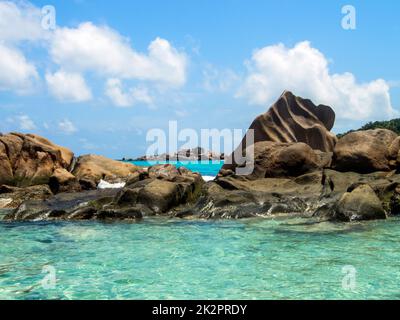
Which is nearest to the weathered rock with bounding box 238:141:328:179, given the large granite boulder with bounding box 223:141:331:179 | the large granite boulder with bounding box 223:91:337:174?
the large granite boulder with bounding box 223:141:331:179

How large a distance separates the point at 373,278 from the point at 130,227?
9376 mm

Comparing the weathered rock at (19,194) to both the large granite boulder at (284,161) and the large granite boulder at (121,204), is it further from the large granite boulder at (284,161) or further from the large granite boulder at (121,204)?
the large granite boulder at (284,161)

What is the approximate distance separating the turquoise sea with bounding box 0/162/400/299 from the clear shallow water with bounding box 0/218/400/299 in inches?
0.8

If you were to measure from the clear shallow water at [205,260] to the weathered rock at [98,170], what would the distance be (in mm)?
14797

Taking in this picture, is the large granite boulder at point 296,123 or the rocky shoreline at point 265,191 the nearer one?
the rocky shoreline at point 265,191

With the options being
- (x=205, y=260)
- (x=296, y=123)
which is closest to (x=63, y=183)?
(x=296, y=123)

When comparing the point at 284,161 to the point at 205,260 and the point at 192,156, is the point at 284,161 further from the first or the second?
the point at 192,156

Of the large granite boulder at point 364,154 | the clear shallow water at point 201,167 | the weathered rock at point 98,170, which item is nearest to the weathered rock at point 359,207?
the large granite boulder at point 364,154

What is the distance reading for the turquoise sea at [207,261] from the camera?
8.24 meters

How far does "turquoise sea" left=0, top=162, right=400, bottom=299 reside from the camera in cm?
824

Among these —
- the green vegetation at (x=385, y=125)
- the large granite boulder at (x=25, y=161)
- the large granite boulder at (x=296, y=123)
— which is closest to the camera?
the large granite boulder at (x=25, y=161)

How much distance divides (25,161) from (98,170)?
197 inches
